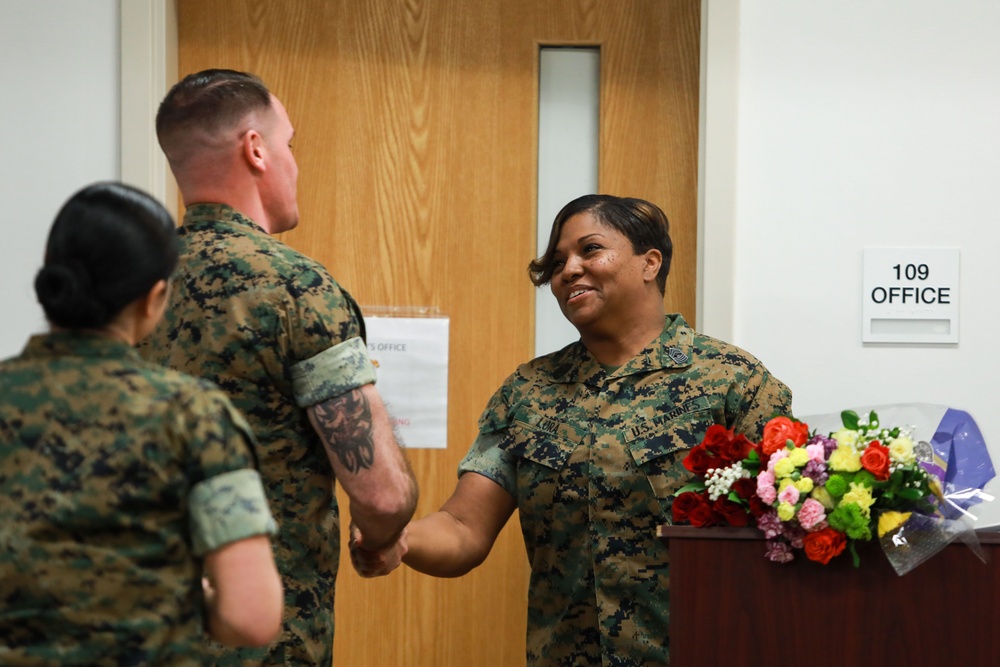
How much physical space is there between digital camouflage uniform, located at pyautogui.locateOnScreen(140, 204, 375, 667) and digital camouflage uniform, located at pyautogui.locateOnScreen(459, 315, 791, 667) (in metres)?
0.73

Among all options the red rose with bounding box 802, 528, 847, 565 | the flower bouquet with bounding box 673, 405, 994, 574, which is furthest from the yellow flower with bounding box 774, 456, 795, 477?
the red rose with bounding box 802, 528, 847, 565

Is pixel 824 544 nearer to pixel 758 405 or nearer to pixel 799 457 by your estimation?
pixel 799 457

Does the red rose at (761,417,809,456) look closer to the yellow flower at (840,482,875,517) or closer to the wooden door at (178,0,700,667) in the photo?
the yellow flower at (840,482,875,517)

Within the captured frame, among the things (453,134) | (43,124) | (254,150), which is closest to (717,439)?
(254,150)

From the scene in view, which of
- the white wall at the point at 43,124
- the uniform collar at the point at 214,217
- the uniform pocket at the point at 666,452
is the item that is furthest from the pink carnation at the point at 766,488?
the white wall at the point at 43,124

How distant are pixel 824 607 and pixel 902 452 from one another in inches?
11.1

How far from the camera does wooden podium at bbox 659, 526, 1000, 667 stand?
1775mm

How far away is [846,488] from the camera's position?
180 cm

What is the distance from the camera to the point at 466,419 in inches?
116

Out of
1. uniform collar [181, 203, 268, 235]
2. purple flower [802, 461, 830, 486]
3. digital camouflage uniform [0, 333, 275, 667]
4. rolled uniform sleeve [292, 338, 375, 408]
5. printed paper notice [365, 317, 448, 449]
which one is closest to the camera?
digital camouflage uniform [0, 333, 275, 667]

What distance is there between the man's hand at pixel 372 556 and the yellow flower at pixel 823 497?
685mm

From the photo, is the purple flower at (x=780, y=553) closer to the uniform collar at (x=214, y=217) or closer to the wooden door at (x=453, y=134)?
the uniform collar at (x=214, y=217)

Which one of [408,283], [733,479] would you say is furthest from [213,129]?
[408,283]

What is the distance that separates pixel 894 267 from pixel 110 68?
80.8 inches
